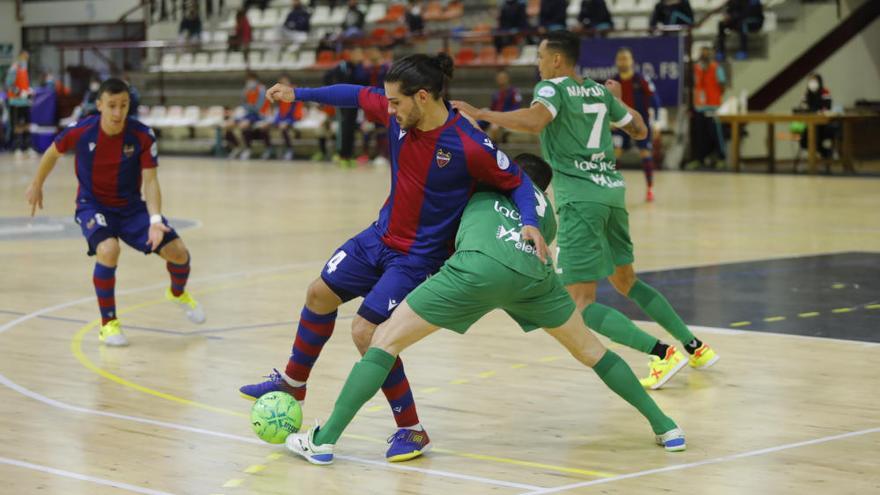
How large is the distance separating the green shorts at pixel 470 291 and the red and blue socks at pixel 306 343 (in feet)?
2.43

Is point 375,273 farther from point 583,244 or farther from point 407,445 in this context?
point 583,244

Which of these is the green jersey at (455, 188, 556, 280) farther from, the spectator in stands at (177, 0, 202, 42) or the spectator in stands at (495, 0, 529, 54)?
the spectator in stands at (177, 0, 202, 42)

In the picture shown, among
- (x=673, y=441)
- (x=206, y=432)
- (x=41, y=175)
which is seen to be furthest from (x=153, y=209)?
(x=673, y=441)

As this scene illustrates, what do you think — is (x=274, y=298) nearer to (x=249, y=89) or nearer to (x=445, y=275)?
(x=445, y=275)

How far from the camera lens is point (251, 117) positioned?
101 feet

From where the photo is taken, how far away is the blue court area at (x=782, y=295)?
9211 mm

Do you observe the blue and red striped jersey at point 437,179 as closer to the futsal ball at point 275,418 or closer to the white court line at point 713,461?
the futsal ball at point 275,418

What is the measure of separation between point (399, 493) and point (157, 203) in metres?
4.04

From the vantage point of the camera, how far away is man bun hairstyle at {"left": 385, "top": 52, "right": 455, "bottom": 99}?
5.55 m

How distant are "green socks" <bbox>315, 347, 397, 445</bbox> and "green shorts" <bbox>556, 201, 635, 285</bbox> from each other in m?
1.98

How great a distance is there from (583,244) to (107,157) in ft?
10.8

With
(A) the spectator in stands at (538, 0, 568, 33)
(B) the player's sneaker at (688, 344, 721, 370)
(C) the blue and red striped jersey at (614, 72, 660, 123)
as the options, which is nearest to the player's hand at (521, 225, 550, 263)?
(B) the player's sneaker at (688, 344, 721, 370)

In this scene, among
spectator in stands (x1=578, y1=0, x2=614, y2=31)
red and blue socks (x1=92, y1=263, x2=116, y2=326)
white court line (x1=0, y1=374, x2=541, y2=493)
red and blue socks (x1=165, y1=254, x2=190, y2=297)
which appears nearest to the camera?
white court line (x1=0, y1=374, x2=541, y2=493)

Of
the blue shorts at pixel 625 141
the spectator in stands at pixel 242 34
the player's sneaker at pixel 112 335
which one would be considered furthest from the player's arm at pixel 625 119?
the spectator in stands at pixel 242 34
